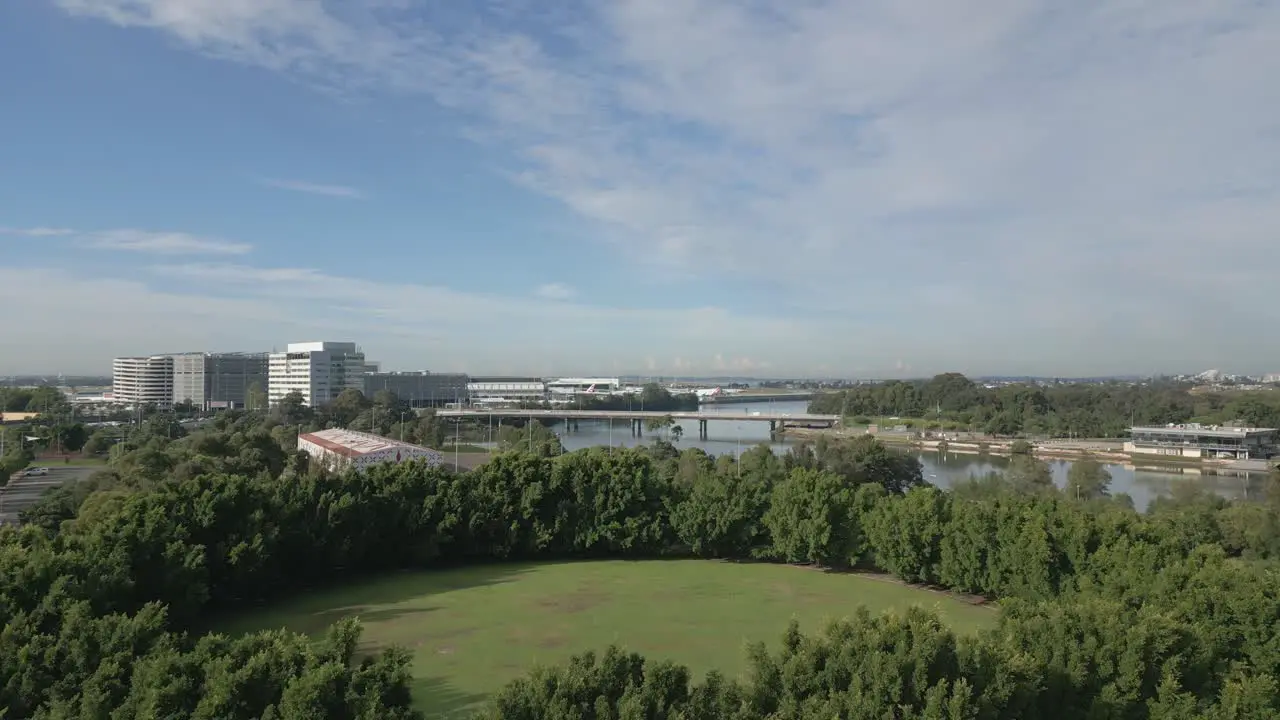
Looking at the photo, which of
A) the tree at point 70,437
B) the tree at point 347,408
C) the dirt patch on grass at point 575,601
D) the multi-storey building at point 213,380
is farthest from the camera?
the multi-storey building at point 213,380

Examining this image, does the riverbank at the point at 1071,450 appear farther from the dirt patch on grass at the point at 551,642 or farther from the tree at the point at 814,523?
the dirt patch on grass at the point at 551,642

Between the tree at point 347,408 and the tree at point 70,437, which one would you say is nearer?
the tree at point 70,437

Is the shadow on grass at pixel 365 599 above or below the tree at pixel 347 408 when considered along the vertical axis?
below

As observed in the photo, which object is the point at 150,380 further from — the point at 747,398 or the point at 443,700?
the point at 443,700

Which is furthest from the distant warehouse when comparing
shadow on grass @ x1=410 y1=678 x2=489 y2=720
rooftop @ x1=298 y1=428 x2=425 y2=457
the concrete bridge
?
the concrete bridge

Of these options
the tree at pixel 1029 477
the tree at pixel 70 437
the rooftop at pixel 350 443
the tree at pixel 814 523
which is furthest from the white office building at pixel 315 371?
the tree at pixel 814 523

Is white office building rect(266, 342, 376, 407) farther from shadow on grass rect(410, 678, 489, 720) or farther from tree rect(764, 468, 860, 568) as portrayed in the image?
shadow on grass rect(410, 678, 489, 720)

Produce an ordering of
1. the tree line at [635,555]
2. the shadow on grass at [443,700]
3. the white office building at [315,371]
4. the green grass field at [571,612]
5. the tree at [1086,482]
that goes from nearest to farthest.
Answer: the tree line at [635,555]
the shadow on grass at [443,700]
the green grass field at [571,612]
the tree at [1086,482]
the white office building at [315,371]
